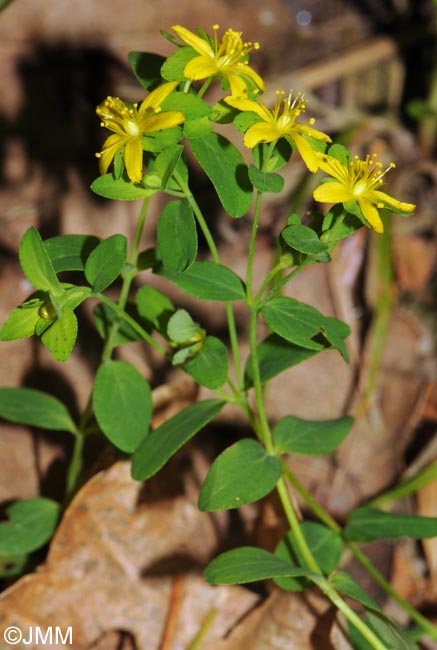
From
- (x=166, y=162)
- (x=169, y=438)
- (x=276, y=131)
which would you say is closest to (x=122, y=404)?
(x=169, y=438)

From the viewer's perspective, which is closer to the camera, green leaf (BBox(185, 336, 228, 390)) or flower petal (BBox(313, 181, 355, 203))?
flower petal (BBox(313, 181, 355, 203))

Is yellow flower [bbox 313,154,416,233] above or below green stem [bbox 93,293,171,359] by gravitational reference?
above

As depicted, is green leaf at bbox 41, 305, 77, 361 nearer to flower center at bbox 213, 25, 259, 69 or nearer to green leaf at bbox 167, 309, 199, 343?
green leaf at bbox 167, 309, 199, 343

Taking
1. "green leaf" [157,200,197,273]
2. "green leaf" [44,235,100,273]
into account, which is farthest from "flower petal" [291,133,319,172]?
"green leaf" [44,235,100,273]

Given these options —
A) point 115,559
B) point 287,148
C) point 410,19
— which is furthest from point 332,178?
point 410,19

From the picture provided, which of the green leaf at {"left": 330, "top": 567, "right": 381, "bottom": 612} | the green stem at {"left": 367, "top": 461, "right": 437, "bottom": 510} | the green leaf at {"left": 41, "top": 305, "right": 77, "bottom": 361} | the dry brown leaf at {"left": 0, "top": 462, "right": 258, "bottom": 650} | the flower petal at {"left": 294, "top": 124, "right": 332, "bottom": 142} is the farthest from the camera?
the green stem at {"left": 367, "top": 461, "right": 437, "bottom": 510}

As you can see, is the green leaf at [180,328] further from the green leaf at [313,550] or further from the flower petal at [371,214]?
the green leaf at [313,550]

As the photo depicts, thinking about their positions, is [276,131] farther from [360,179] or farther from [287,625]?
[287,625]

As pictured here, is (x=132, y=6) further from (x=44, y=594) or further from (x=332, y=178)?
(x=44, y=594)
